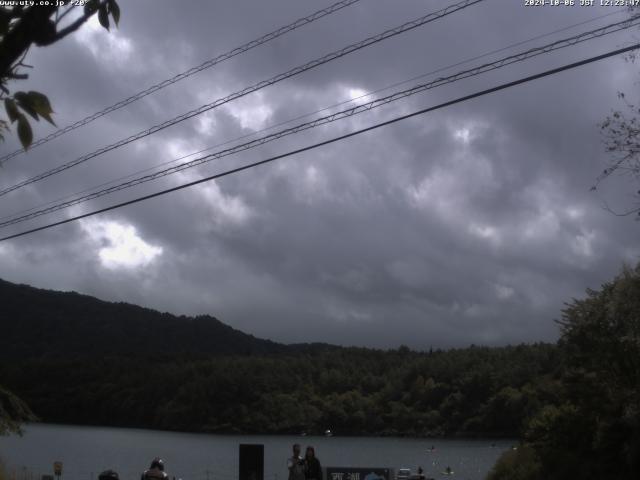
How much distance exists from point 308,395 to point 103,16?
14256cm

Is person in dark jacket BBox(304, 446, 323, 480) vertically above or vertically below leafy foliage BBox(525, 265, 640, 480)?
below

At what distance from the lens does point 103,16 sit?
3699mm

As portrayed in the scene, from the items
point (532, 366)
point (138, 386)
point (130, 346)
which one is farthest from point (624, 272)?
point (130, 346)

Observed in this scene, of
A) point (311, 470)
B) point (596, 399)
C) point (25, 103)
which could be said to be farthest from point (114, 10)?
point (596, 399)

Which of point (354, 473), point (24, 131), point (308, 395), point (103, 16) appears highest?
point (308, 395)

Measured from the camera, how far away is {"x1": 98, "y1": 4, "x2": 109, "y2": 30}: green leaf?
3680mm

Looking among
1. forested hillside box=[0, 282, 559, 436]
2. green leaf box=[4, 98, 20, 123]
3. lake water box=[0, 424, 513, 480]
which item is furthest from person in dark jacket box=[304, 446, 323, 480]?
forested hillside box=[0, 282, 559, 436]

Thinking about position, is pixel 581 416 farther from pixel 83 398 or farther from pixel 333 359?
pixel 333 359

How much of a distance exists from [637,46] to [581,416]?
1698cm

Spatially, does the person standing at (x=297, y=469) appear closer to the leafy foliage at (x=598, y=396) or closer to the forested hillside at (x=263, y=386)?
the leafy foliage at (x=598, y=396)

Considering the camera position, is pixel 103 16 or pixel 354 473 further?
pixel 354 473

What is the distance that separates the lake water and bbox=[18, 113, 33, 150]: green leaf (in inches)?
1945

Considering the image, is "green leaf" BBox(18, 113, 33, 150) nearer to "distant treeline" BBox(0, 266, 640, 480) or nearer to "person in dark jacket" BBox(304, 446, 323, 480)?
"person in dark jacket" BBox(304, 446, 323, 480)

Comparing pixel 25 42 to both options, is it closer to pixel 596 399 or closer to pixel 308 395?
pixel 596 399
